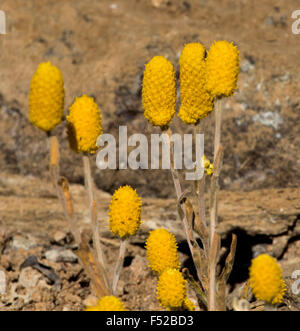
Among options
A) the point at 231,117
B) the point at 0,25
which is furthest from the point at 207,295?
the point at 0,25

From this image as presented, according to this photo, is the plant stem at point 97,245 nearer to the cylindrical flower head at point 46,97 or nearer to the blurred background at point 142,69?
the cylindrical flower head at point 46,97

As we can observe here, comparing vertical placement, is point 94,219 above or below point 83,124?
below

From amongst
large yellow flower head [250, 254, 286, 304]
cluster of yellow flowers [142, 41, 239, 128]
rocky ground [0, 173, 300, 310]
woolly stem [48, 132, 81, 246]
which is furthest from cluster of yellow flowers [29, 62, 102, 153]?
rocky ground [0, 173, 300, 310]

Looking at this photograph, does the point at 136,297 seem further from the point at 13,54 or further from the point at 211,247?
the point at 13,54

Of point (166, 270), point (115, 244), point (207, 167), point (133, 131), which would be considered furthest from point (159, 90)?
point (115, 244)

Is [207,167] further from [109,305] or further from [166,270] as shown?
[109,305]

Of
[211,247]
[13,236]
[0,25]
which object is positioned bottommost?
[13,236]

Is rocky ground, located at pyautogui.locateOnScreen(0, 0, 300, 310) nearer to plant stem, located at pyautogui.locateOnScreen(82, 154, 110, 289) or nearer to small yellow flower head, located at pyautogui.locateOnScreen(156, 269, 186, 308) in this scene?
plant stem, located at pyautogui.locateOnScreen(82, 154, 110, 289)
